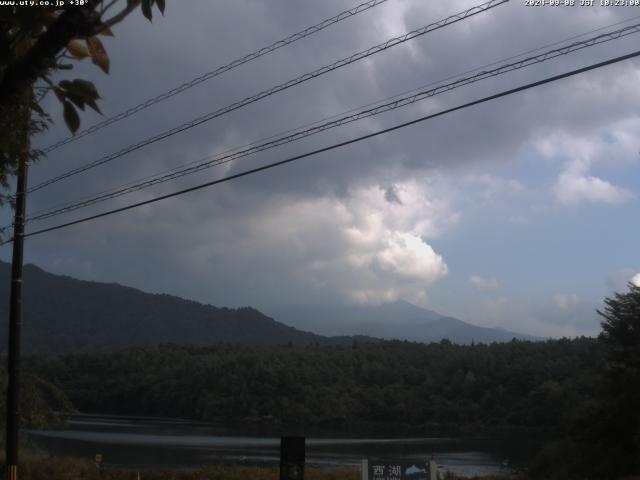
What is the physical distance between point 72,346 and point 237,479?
178471 mm

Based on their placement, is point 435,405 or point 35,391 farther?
point 435,405

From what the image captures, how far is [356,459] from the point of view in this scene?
45.5 m

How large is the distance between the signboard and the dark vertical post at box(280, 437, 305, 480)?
4.03ft

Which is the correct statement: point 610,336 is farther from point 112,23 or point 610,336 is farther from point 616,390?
point 112,23

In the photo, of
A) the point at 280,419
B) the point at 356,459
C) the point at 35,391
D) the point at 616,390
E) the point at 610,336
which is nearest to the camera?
the point at 35,391

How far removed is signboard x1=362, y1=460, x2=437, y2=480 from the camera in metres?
14.7

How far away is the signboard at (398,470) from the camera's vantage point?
Answer: 14695mm

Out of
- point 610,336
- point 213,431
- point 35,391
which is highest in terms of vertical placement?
point 610,336

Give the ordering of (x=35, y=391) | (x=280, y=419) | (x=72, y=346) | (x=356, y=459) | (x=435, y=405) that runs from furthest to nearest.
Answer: (x=72, y=346), (x=280, y=419), (x=435, y=405), (x=356, y=459), (x=35, y=391)

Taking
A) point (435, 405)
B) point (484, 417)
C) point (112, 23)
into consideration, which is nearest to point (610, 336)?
point (112, 23)

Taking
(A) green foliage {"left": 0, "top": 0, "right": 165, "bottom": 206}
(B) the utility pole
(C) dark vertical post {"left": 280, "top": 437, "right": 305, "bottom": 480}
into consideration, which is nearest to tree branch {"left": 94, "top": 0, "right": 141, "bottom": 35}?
(A) green foliage {"left": 0, "top": 0, "right": 165, "bottom": 206}

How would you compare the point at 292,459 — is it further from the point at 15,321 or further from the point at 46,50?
the point at 46,50

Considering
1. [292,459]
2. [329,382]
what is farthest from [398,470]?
[329,382]

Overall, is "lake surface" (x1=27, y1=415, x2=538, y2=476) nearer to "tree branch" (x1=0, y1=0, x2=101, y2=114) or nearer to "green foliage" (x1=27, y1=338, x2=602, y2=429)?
"green foliage" (x1=27, y1=338, x2=602, y2=429)
